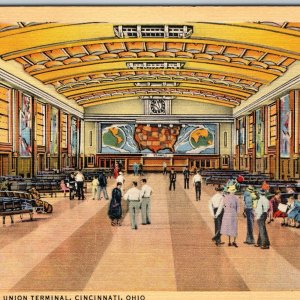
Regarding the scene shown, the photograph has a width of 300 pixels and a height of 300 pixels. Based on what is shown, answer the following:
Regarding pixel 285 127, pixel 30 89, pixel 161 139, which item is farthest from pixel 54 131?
pixel 285 127

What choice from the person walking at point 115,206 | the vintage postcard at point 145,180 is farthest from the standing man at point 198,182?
the person walking at point 115,206

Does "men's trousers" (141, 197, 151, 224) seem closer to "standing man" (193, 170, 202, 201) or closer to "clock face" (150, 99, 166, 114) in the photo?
"standing man" (193, 170, 202, 201)

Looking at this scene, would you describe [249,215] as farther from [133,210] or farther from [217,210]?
[133,210]

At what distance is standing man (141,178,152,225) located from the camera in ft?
38.6

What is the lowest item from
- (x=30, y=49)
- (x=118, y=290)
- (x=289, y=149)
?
(x=118, y=290)

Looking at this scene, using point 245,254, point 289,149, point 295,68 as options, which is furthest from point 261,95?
point 245,254

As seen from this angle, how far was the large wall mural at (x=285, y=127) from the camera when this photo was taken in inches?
872

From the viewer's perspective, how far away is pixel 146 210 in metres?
12.0

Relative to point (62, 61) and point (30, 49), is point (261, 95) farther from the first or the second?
point (30, 49)

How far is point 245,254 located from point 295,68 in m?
9.74

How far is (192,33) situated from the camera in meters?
12.5

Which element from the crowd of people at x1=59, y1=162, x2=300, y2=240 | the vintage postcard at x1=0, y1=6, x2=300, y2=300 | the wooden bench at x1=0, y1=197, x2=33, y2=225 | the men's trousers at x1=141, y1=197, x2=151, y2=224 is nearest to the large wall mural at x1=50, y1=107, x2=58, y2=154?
the vintage postcard at x1=0, y1=6, x2=300, y2=300

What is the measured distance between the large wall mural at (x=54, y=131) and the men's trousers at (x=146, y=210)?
16.2 m

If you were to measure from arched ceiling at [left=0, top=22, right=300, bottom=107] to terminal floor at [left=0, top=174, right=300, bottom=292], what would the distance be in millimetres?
4398
